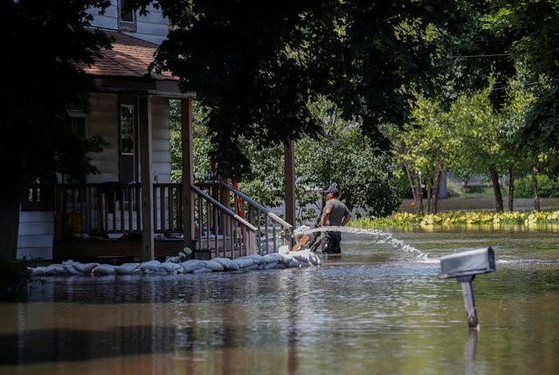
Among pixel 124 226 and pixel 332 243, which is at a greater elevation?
pixel 124 226

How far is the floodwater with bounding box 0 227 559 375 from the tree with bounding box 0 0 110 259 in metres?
1.90

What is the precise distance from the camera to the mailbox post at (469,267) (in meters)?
13.6

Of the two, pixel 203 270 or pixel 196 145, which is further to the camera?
pixel 196 145

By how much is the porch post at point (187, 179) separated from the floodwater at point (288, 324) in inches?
79.4

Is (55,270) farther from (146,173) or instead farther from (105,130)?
(105,130)

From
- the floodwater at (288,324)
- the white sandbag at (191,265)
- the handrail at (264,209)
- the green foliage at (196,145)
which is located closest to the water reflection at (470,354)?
the floodwater at (288,324)

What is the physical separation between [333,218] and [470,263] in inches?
644

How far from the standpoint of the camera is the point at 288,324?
15219mm

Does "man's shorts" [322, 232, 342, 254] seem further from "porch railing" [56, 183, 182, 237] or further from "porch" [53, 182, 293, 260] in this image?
"porch railing" [56, 183, 182, 237]

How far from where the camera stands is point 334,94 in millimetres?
24953

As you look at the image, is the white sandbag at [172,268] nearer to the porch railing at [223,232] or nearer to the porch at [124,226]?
the porch at [124,226]

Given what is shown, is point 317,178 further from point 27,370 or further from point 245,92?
point 27,370

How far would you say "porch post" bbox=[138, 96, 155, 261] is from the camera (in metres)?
24.8

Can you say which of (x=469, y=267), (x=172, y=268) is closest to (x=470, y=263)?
(x=469, y=267)
